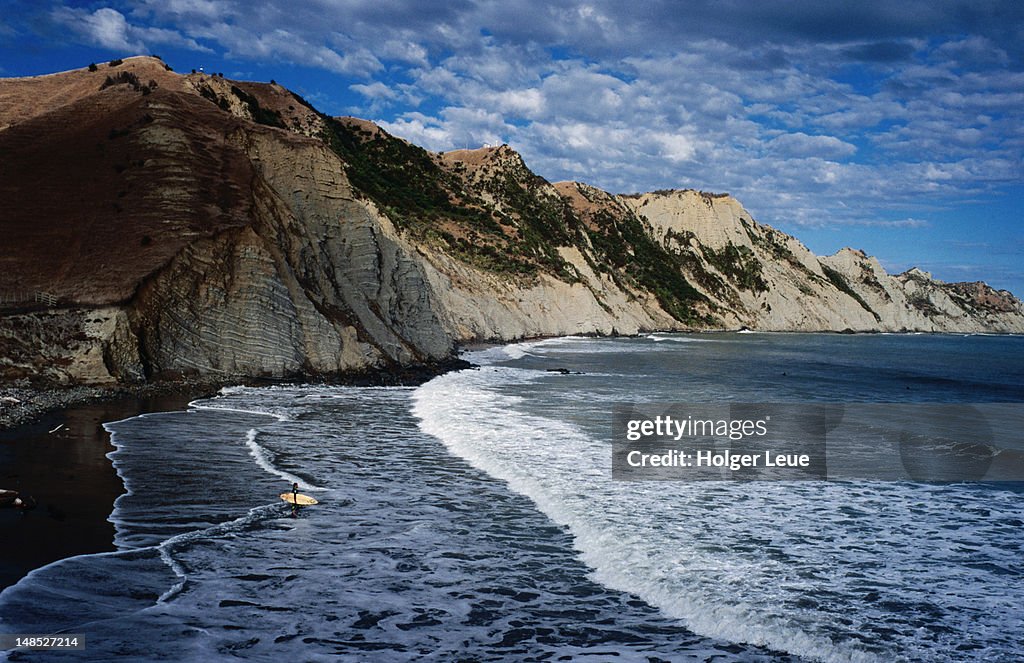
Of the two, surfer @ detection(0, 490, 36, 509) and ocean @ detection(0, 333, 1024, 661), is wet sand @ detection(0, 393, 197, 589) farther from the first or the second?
ocean @ detection(0, 333, 1024, 661)

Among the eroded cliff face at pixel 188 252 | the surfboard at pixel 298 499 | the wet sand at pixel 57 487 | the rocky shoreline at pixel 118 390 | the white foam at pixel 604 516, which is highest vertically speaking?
the eroded cliff face at pixel 188 252

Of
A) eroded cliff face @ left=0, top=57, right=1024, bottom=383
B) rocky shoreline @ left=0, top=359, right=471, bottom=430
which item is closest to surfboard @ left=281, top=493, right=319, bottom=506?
rocky shoreline @ left=0, top=359, right=471, bottom=430

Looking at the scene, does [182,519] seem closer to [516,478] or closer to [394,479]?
[394,479]

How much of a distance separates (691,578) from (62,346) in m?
21.7

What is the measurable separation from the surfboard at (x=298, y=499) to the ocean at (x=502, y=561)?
0.19 meters

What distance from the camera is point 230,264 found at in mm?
28281

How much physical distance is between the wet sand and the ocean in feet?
1.22

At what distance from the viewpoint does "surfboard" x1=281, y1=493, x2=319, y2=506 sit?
11.5 metres

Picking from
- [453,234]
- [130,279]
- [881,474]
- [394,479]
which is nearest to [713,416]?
[881,474]

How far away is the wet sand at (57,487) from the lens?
8.93 metres

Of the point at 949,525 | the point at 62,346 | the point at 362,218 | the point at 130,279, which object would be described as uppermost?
the point at 362,218

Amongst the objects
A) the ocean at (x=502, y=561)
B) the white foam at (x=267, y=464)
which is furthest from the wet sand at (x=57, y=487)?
the white foam at (x=267, y=464)

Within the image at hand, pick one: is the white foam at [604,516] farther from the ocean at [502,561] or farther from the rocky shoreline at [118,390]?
the rocky shoreline at [118,390]

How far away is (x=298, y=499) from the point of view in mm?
11609
